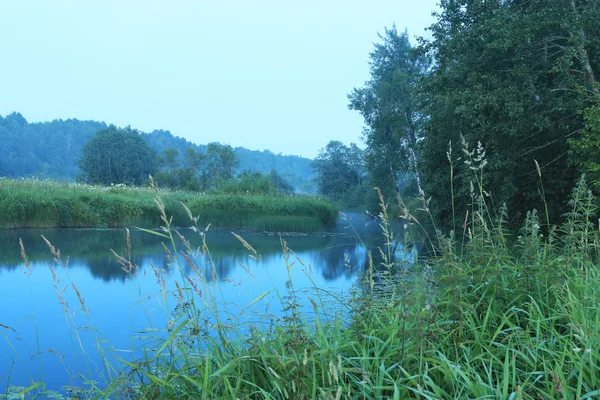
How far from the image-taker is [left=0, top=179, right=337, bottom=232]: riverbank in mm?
15336

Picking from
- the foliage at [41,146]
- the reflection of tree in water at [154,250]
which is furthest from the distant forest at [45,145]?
the reflection of tree in water at [154,250]

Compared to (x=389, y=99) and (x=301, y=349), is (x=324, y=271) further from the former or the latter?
(x=389, y=99)

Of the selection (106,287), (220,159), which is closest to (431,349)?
(106,287)

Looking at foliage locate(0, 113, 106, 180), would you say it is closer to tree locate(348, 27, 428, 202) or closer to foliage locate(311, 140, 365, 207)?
foliage locate(311, 140, 365, 207)

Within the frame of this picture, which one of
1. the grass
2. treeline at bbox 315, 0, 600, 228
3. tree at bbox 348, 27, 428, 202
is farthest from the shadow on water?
tree at bbox 348, 27, 428, 202

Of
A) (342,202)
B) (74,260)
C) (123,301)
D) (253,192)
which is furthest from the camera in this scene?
(342,202)

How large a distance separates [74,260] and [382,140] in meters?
18.7

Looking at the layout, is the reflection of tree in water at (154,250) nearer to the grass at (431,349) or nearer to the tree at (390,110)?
the grass at (431,349)

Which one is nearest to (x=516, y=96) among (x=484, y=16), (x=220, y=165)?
(x=484, y=16)

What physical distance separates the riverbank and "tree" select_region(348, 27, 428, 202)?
7.42 m

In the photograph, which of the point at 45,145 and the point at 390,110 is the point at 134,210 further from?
→ the point at 45,145

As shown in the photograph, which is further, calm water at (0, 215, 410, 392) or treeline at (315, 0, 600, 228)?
treeline at (315, 0, 600, 228)

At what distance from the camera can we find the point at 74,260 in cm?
1091

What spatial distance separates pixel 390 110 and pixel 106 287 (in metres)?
19.5
